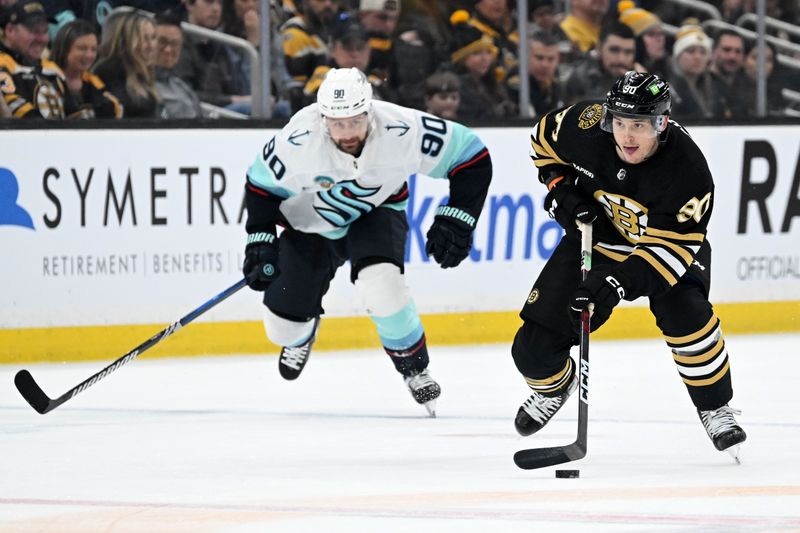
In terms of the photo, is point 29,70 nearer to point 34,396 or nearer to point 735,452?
point 34,396

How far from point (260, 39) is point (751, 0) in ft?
8.40

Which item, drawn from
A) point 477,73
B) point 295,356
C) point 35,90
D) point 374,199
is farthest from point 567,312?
point 477,73

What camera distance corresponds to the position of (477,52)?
737 cm

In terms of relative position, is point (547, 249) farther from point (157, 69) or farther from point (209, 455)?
point (209, 455)

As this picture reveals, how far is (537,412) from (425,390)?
0.72 metres

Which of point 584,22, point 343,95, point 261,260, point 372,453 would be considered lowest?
point 372,453

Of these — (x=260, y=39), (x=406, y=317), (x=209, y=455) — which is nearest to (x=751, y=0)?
(x=260, y=39)

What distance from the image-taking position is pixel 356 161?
4957 millimetres

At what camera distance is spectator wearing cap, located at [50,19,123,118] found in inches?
257

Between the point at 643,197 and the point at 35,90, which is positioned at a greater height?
the point at 643,197

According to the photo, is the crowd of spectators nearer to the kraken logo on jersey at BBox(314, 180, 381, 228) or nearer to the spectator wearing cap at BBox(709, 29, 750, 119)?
the spectator wearing cap at BBox(709, 29, 750, 119)

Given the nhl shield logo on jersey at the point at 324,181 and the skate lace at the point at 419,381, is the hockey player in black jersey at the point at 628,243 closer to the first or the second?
the skate lace at the point at 419,381

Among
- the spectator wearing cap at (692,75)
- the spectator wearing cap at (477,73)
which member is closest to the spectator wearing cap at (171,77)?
the spectator wearing cap at (477,73)

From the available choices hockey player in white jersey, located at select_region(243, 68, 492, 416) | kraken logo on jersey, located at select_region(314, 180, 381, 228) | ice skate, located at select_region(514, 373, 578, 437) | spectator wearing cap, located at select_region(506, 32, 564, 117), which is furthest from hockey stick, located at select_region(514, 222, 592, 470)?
spectator wearing cap, located at select_region(506, 32, 564, 117)
